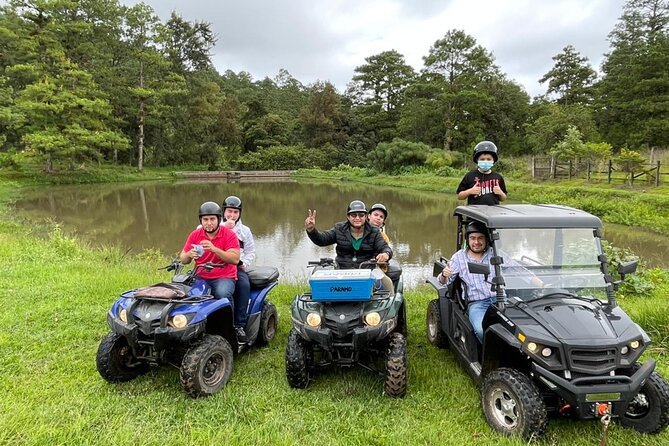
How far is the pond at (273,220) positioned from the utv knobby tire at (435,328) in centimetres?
325

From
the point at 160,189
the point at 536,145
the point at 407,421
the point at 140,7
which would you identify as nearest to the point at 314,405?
the point at 407,421

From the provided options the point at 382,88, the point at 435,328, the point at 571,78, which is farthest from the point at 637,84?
the point at 435,328

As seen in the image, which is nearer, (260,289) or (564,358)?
(564,358)

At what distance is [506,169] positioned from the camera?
28625 millimetres

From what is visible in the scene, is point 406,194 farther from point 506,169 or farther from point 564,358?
point 564,358

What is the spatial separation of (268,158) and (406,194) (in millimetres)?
22095

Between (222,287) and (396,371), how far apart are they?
5.99 ft

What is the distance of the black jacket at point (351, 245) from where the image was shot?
15.8 ft

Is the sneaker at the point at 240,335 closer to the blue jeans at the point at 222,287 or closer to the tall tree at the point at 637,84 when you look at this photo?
the blue jeans at the point at 222,287

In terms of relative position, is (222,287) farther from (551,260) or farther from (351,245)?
(551,260)

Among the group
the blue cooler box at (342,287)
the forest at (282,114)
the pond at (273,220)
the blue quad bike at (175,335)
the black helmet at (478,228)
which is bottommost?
the pond at (273,220)

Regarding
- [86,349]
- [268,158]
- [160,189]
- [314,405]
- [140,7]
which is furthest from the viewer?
[268,158]

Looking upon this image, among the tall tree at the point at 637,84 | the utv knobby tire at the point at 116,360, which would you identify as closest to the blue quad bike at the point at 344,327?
the utv knobby tire at the point at 116,360

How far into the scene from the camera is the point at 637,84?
3045 cm
